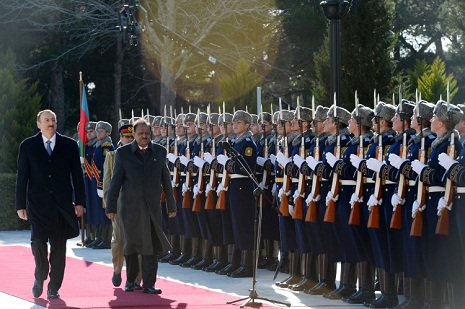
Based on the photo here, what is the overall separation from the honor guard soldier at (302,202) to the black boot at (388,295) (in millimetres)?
1531

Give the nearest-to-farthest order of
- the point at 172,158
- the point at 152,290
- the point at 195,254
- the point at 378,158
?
the point at 378,158
the point at 152,290
the point at 195,254
the point at 172,158

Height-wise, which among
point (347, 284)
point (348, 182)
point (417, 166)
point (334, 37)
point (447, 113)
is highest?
point (334, 37)

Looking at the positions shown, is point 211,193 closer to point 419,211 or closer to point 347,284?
point 347,284

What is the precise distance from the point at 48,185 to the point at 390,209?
344cm

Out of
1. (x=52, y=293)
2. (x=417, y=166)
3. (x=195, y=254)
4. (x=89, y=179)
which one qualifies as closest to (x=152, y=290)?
(x=52, y=293)

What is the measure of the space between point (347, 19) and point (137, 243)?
801 centimetres

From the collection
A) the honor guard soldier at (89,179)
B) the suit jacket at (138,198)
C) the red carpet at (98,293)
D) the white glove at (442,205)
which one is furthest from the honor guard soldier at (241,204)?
the honor guard soldier at (89,179)

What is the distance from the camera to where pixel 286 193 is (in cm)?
1301

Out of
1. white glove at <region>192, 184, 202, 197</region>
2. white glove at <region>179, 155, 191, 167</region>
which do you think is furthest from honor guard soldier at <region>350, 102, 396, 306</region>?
white glove at <region>179, 155, 191, 167</region>

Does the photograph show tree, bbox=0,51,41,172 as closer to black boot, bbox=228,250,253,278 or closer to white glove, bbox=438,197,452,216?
black boot, bbox=228,250,253,278

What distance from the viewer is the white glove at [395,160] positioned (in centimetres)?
1056

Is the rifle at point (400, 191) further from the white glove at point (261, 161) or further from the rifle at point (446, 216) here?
the white glove at point (261, 161)

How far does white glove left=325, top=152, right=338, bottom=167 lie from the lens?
11.8 metres

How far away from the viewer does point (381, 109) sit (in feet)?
37.3
